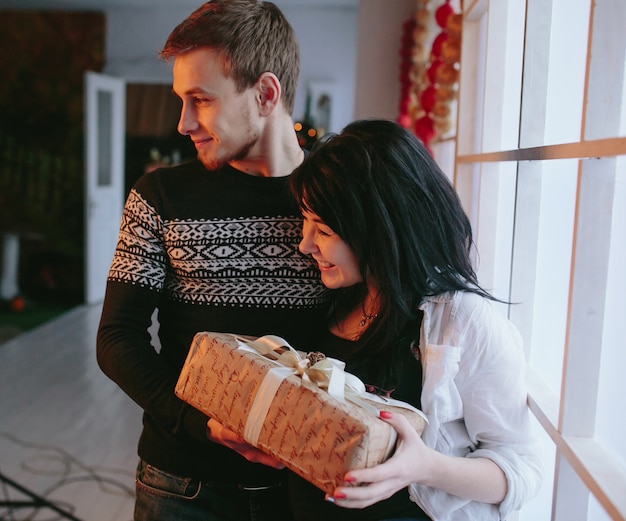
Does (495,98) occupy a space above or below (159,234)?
above

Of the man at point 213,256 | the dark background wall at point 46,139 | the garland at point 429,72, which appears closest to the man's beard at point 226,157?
the man at point 213,256

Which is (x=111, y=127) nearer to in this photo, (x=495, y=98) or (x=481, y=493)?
(x=495, y=98)

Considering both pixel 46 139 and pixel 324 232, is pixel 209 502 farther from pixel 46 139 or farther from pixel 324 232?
pixel 46 139

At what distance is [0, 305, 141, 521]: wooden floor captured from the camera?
2967 millimetres

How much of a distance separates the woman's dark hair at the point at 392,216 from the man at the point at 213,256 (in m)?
0.20

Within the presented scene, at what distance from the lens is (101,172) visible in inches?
261

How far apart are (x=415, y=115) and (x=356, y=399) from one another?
91.1 inches

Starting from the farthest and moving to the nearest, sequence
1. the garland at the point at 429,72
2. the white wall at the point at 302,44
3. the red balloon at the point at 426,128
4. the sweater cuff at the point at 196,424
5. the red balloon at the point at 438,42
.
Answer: the white wall at the point at 302,44 < the red balloon at the point at 426,128 < the red balloon at the point at 438,42 < the garland at the point at 429,72 < the sweater cuff at the point at 196,424

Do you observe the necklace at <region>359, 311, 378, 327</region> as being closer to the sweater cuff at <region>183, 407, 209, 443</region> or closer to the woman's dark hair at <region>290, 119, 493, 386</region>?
the woman's dark hair at <region>290, 119, 493, 386</region>

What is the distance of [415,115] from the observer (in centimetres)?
298

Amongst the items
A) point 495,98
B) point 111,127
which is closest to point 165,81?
point 111,127

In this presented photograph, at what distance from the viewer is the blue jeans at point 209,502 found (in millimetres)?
1185

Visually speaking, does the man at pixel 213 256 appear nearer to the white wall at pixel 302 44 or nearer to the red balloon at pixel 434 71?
the red balloon at pixel 434 71

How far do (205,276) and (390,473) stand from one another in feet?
1.74
